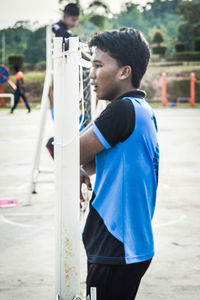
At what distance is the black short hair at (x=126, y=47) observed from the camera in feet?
6.95

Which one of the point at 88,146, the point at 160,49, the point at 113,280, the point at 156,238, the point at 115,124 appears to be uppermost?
the point at 115,124

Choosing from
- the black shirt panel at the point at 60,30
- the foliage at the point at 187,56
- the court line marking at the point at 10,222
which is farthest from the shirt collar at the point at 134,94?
the foliage at the point at 187,56

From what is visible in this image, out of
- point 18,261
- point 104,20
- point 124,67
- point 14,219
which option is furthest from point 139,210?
point 104,20

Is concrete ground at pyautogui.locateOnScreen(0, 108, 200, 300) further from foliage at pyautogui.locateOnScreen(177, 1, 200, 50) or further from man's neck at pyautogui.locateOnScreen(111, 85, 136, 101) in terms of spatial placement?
foliage at pyautogui.locateOnScreen(177, 1, 200, 50)

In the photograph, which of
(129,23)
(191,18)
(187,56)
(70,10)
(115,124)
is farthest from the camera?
(129,23)

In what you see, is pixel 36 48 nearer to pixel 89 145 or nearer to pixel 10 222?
pixel 10 222

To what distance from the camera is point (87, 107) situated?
4.90 m

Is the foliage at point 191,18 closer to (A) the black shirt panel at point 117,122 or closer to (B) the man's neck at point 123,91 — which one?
(B) the man's neck at point 123,91

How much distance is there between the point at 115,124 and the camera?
6.52 ft

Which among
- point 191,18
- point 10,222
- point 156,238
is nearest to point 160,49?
point 191,18

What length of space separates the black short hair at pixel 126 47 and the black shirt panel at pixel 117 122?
0.65ft

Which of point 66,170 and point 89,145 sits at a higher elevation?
point 89,145

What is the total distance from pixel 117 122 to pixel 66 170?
12.3 inches

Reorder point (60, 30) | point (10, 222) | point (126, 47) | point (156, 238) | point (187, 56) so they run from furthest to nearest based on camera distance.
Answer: point (187, 56), point (60, 30), point (10, 222), point (156, 238), point (126, 47)
